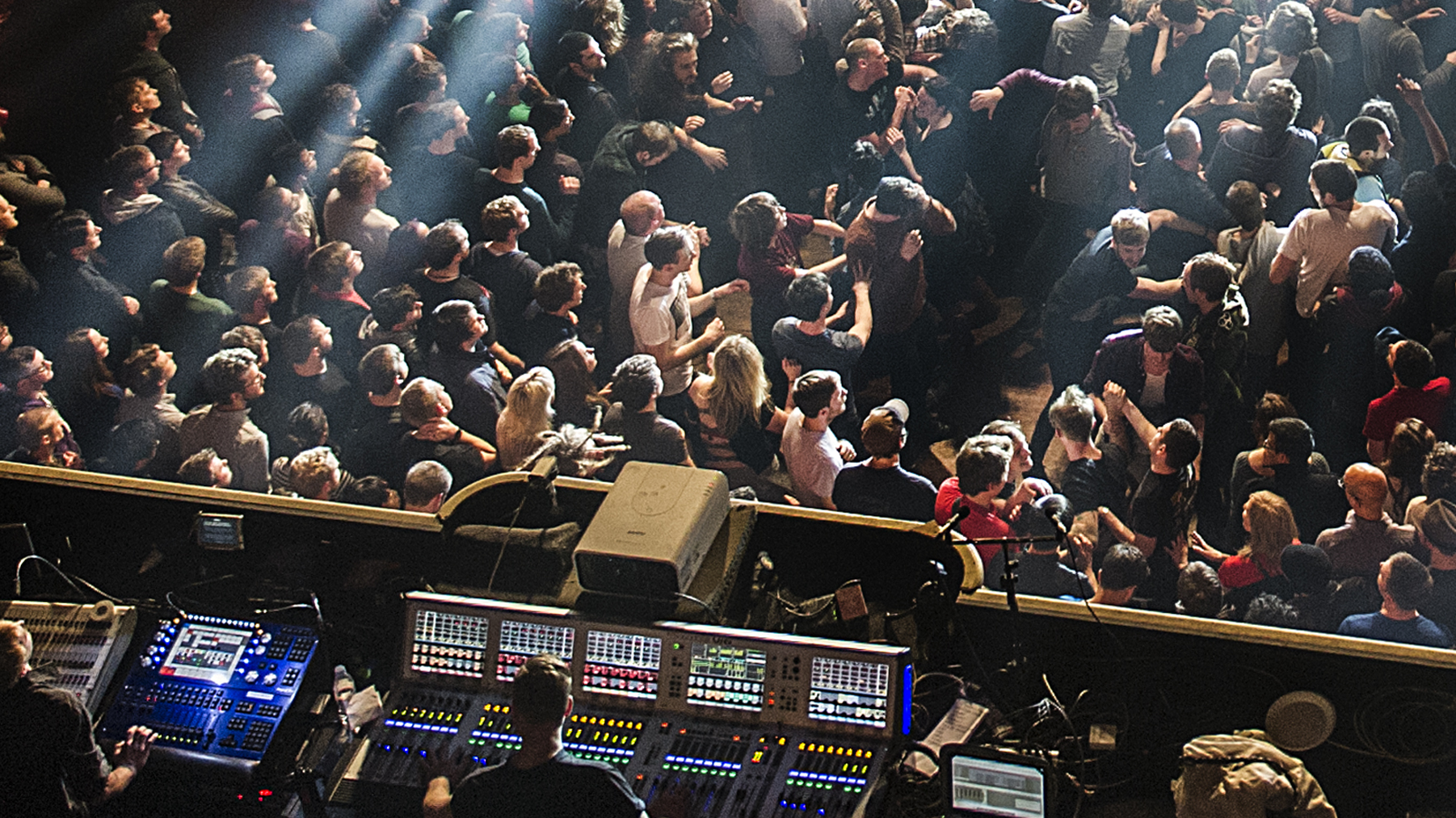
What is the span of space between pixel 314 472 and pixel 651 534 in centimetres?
286

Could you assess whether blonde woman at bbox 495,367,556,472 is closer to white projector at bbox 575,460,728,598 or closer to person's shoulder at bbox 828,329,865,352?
person's shoulder at bbox 828,329,865,352

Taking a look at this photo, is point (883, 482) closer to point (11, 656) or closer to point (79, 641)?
point (79, 641)

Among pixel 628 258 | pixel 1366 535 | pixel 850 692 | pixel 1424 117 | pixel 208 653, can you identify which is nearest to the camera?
pixel 850 692

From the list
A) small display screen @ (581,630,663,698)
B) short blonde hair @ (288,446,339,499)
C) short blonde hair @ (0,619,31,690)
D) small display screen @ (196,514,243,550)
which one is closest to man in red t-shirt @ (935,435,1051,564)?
small display screen @ (581,630,663,698)

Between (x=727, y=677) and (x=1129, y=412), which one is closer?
(x=727, y=677)

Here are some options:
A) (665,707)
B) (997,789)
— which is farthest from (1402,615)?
(665,707)

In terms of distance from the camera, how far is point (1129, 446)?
5789 millimetres

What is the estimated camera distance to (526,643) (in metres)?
4.11

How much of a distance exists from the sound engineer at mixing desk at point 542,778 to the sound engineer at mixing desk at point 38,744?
4.14 feet

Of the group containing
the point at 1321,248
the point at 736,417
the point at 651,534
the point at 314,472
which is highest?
the point at 651,534

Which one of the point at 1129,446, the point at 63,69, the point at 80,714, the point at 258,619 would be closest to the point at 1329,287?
the point at 1129,446

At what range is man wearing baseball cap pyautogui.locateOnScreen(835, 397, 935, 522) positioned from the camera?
5.57 meters

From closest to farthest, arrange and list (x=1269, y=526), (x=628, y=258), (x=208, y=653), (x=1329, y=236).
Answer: (x=208, y=653) → (x=1269, y=526) → (x=1329, y=236) → (x=628, y=258)

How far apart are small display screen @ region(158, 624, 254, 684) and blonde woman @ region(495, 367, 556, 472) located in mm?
2012
